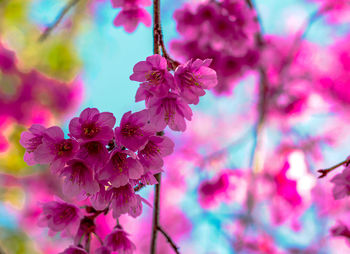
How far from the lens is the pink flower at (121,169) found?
0.78m

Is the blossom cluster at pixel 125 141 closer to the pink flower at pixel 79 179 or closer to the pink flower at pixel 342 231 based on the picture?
the pink flower at pixel 79 179

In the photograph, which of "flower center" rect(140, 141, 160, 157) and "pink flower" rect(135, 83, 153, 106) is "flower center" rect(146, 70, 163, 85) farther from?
"flower center" rect(140, 141, 160, 157)

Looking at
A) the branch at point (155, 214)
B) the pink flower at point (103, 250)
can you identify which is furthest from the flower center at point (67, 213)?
the branch at point (155, 214)

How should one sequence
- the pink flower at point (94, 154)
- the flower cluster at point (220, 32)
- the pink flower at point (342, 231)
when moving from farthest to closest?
the flower cluster at point (220, 32)
the pink flower at point (342, 231)
the pink flower at point (94, 154)

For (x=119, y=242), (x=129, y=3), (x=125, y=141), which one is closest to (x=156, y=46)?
(x=125, y=141)

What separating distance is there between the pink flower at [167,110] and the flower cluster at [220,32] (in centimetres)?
64

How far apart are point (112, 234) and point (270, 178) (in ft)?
7.04

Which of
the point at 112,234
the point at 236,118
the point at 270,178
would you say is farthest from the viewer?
the point at 236,118

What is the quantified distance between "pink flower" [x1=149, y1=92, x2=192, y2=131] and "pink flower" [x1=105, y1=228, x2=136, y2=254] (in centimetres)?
35

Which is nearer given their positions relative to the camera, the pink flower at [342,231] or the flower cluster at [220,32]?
the pink flower at [342,231]

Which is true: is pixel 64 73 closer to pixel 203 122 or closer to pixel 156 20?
pixel 203 122

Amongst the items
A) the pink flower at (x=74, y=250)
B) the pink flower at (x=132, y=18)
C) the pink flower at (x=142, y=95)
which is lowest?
the pink flower at (x=74, y=250)

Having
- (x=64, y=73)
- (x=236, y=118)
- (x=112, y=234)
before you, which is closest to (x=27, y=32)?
(x=64, y=73)

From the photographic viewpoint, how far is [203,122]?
4.19 metres
